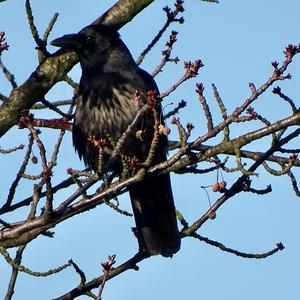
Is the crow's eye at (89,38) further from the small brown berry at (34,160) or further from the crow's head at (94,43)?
the small brown berry at (34,160)

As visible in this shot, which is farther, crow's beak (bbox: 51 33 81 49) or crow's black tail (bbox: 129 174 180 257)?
crow's black tail (bbox: 129 174 180 257)

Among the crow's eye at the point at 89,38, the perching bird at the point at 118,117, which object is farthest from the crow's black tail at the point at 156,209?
the crow's eye at the point at 89,38

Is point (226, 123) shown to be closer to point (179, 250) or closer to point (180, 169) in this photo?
point (180, 169)

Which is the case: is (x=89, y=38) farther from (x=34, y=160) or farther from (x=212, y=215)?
(x=212, y=215)

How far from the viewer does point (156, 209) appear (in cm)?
705

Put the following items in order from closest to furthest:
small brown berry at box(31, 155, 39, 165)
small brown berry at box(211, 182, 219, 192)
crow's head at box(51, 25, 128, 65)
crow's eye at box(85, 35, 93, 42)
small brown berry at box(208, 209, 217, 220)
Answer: small brown berry at box(211, 182, 219, 192), small brown berry at box(208, 209, 217, 220), small brown berry at box(31, 155, 39, 165), crow's head at box(51, 25, 128, 65), crow's eye at box(85, 35, 93, 42)

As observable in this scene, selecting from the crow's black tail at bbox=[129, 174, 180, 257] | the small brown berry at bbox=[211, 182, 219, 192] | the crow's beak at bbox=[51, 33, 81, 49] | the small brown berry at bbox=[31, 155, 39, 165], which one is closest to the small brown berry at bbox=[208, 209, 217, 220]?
the small brown berry at bbox=[211, 182, 219, 192]

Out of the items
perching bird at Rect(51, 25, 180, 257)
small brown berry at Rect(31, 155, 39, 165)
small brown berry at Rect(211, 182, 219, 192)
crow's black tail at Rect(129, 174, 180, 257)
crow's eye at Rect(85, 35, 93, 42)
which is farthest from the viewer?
crow's eye at Rect(85, 35, 93, 42)

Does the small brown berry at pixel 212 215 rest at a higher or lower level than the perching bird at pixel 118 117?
lower

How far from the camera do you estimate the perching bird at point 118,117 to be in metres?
6.54

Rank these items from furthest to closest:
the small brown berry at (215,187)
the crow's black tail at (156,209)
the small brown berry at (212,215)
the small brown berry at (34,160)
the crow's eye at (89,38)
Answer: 1. the crow's eye at (89,38)
2. the crow's black tail at (156,209)
3. the small brown berry at (34,160)
4. the small brown berry at (212,215)
5. the small brown berry at (215,187)

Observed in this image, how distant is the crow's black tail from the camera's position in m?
6.76

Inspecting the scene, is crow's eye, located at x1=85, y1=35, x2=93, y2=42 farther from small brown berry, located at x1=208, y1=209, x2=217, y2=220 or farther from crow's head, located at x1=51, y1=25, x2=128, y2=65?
small brown berry, located at x1=208, y1=209, x2=217, y2=220

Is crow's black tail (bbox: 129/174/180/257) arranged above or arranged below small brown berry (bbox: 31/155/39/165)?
above
